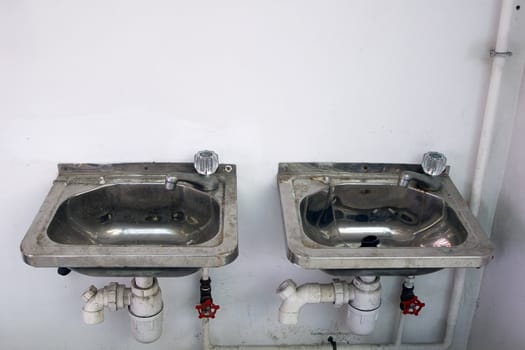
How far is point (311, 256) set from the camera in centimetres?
102

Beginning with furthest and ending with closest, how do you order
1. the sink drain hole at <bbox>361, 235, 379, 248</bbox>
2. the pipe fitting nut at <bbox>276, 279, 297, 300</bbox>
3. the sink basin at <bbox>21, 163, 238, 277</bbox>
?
1. the pipe fitting nut at <bbox>276, 279, 297, 300</bbox>
2. the sink drain hole at <bbox>361, 235, 379, 248</bbox>
3. the sink basin at <bbox>21, 163, 238, 277</bbox>

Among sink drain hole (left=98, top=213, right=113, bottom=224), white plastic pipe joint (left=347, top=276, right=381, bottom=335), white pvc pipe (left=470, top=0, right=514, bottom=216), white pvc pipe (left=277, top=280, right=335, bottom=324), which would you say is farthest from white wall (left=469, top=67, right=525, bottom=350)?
sink drain hole (left=98, top=213, right=113, bottom=224)

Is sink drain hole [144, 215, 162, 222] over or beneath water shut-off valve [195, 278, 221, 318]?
over

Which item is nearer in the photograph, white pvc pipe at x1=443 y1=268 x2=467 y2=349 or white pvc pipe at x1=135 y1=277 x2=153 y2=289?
white pvc pipe at x1=135 y1=277 x2=153 y2=289

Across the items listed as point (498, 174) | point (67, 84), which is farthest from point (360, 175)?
point (67, 84)

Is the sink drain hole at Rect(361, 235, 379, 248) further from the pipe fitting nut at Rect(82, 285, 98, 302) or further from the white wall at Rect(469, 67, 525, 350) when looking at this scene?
the pipe fitting nut at Rect(82, 285, 98, 302)

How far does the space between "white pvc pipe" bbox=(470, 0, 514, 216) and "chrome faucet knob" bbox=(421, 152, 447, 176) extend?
0.11 meters

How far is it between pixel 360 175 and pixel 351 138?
3.9 inches

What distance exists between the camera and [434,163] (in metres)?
1.28

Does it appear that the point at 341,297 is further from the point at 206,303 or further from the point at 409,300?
the point at 206,303

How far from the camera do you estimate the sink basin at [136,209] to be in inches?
44.4

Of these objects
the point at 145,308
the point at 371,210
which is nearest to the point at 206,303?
the point at 145,308

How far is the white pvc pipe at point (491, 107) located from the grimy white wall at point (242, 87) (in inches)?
1.1

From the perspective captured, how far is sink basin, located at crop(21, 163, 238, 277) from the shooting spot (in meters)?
1.13
